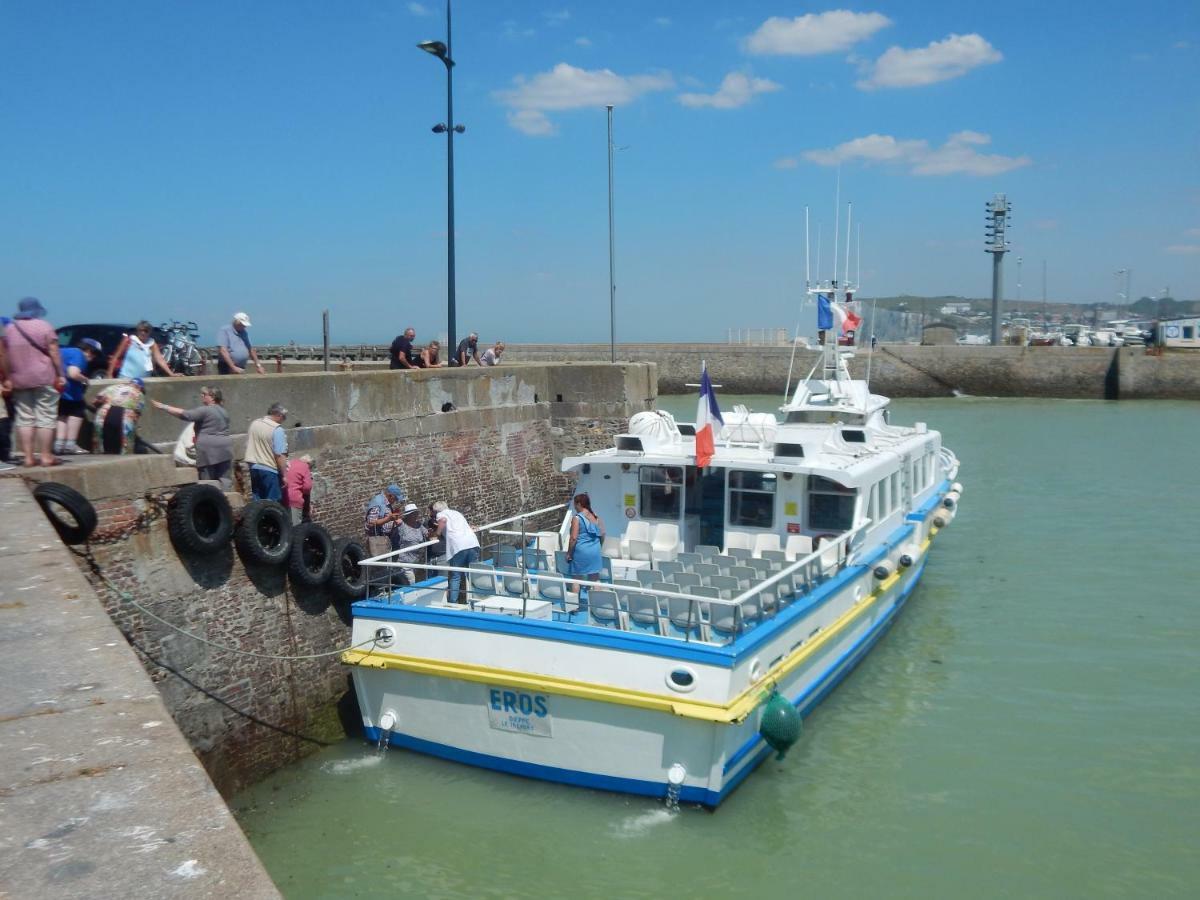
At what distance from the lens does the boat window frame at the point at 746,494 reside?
12305 mm

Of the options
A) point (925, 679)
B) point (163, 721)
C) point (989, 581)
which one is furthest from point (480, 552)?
point (989, 581)

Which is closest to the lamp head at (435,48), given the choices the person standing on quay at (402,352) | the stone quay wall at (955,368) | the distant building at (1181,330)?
the person standing on quay at (402,352)

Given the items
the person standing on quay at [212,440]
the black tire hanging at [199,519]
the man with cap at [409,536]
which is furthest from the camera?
the man with cap at [409,536]

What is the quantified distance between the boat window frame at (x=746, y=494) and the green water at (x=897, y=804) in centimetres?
224

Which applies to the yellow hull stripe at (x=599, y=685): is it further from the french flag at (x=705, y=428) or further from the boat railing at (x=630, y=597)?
the french flag at (x=705, y=428)

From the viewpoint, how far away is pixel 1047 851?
28.6 feet

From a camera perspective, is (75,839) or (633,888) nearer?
(75,839)

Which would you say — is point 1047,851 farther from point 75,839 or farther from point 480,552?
point 75,839

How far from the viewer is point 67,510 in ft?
26.4

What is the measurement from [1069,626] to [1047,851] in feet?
21.3

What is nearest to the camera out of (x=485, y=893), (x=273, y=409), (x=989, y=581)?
(x=485, y=893)

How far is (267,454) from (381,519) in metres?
1.85

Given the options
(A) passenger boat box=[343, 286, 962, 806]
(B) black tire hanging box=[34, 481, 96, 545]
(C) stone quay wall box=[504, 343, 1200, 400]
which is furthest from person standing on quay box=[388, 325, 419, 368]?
(C) stone quay wall box=[504, 343, 1200, 400]

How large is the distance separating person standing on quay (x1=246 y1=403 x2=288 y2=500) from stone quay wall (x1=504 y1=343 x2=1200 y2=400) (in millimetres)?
35783
